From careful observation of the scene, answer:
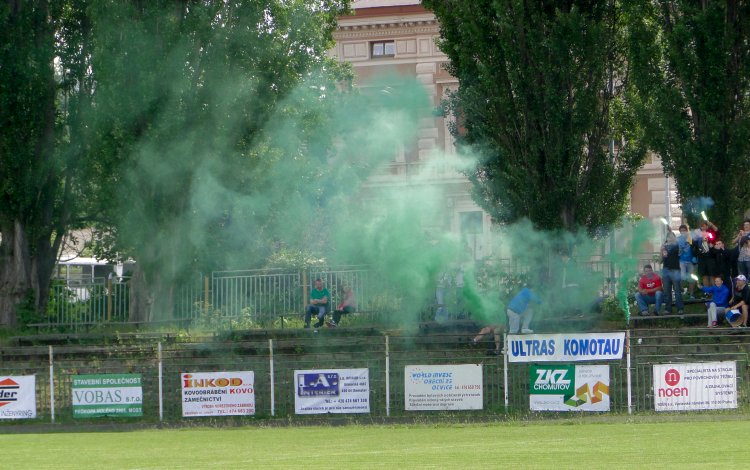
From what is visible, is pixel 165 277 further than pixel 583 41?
Yes

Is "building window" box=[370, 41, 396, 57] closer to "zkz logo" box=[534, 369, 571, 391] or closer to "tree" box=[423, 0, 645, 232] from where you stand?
"tree" box=[423, 0, 645, 232]

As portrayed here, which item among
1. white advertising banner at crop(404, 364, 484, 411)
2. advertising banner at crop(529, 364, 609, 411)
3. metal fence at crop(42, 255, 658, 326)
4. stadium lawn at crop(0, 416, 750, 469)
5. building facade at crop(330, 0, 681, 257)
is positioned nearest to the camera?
stadium lawn at crop(0, 416, 750, 469)

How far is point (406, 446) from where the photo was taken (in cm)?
1925

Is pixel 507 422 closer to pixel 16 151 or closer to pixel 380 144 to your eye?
pixel 380 144

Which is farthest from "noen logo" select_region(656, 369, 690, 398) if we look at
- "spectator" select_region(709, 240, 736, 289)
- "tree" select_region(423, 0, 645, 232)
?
"tree" select_region(423, 0, 645, 232)

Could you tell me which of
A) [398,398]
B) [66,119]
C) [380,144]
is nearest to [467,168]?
[380,144]

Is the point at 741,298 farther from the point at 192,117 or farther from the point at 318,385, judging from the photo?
the point at 192,117

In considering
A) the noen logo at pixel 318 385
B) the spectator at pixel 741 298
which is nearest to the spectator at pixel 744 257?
the spectator at pixel 741 298

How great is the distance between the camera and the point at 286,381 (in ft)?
84.1

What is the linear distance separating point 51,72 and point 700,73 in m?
19.2

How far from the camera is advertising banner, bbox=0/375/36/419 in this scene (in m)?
26.7

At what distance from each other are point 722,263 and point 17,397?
1644 centimetres

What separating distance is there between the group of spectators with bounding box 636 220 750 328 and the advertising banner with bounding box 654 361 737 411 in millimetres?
2599

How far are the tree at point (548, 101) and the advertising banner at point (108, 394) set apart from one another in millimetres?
11377
